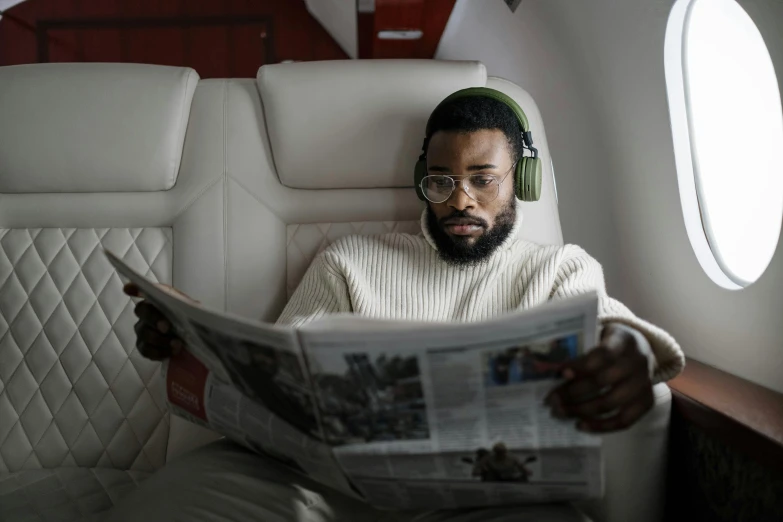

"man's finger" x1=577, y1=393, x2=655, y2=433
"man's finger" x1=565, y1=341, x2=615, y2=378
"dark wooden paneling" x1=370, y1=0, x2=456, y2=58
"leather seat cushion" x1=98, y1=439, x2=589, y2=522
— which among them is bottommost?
"leather seat cushion" x1=98, y1=439, x2=589, y2=522

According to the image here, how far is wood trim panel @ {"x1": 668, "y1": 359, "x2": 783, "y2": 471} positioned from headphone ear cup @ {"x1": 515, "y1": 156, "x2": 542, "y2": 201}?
18.1 inches

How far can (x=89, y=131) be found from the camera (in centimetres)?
133

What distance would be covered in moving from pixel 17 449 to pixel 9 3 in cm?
395

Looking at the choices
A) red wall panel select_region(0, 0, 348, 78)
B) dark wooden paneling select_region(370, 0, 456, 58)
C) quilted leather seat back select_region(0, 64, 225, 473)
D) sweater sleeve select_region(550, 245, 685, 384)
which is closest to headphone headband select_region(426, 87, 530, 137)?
sweater sleeve select_region(550, 245, 685, 384)

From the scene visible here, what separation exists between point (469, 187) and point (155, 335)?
660mm

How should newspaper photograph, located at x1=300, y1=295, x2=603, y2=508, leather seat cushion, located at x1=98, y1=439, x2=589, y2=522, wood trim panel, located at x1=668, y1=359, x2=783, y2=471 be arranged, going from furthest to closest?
leather seat cushion, located at x1=98, y1=439, x2=589, y2=522
wood trim panel, located at x1=668, y1=359, x2=783, y2=471
newspaper photograph, located at x1=300, y1=295, x2=603, y2=508

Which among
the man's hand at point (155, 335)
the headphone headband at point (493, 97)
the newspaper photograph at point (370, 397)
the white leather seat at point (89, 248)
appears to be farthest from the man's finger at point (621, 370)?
the white leather seat at point (89, 248)

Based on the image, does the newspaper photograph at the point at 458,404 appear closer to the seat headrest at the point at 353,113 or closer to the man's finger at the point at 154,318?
the man's finger at the point at 154,318

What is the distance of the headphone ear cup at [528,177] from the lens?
1220 mm

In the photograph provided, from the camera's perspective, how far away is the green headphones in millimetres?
1223

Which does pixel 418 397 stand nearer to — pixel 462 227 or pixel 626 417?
pixel 626 417

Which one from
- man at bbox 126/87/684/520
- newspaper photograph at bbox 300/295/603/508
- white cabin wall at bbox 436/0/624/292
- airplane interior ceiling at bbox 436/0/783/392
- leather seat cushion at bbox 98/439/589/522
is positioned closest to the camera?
newspaper photograph at bbox 300/295/603/508

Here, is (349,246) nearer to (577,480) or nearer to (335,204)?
(335,204)

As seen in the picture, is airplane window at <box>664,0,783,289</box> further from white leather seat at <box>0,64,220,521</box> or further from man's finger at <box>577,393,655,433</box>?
white leather seat at <box>0,64,220,521</box>
